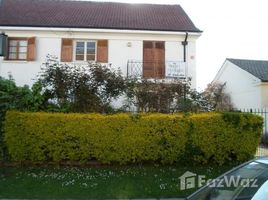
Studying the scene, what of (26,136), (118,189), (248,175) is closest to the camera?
(248,175)

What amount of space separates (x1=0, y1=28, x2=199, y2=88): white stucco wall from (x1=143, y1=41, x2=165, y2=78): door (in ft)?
0.73

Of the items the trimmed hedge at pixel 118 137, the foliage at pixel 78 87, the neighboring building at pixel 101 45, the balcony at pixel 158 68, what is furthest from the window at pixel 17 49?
the trimmed hedge at pixel 118 137

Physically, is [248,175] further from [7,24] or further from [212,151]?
[7,24]

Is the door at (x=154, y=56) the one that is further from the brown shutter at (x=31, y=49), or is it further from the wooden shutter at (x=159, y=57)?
the brown shutter at (x=31, y=49)

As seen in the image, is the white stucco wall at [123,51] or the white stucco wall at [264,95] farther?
the white stucco wall at [264,95]

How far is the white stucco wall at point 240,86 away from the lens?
84.3 feet

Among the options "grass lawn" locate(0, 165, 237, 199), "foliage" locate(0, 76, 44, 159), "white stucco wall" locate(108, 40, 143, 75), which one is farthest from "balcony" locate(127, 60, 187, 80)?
"grass lawn" locate(0, 165, 237, 199)

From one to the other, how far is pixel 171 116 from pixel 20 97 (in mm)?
5027

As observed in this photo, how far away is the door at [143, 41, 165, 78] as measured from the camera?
2023 cm

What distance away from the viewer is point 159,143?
1200 cm

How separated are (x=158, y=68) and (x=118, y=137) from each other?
901 centimetres

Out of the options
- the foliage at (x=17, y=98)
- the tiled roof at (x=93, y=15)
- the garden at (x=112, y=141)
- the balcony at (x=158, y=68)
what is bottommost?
the garden at (x=112, y=141)

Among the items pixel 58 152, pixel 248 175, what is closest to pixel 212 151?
pixel 58 152

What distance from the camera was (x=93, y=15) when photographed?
22328 millimetres
